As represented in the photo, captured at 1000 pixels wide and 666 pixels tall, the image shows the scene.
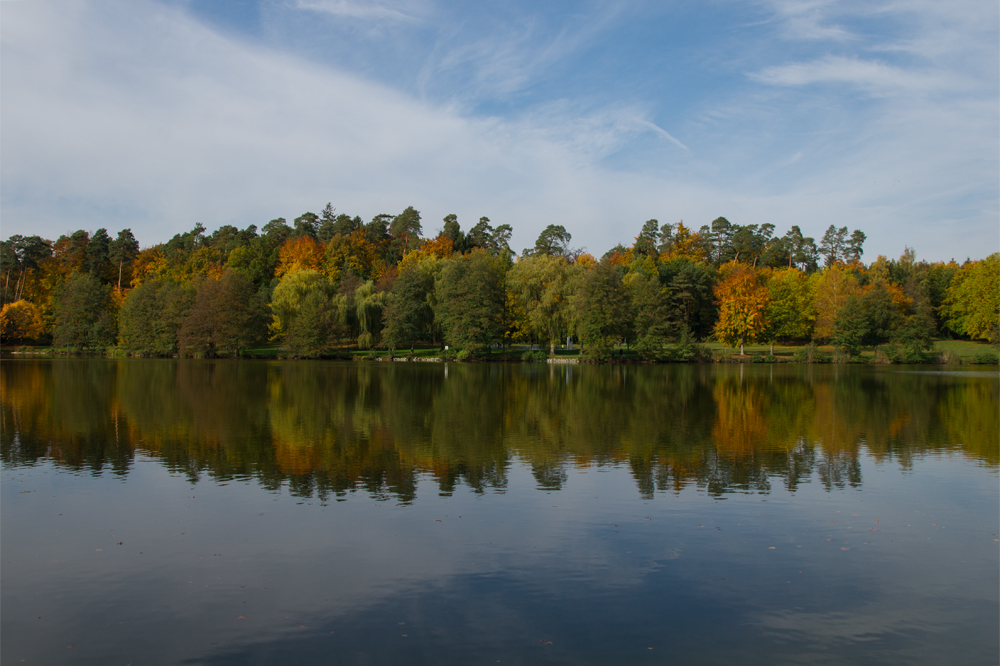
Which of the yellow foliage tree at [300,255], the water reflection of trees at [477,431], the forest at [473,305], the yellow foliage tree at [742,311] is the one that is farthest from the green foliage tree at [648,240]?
the water reflection of trees at [477,431]

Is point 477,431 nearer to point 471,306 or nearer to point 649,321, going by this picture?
point 471,306

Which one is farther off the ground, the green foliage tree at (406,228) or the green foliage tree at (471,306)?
the green foliage tree at (406,228)

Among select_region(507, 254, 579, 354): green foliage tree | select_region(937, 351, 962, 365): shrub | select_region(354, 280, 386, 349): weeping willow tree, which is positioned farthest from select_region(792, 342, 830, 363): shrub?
select_region(354, 280, 386, 349): weeping willow tree

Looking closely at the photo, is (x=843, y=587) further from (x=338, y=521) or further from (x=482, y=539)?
(x=338, y=521)

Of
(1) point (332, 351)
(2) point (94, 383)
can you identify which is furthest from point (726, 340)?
(2) point (94, 383)

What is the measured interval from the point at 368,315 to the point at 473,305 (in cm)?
1073

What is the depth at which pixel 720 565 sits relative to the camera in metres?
8.01

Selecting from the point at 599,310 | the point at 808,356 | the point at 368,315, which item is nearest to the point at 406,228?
the point at 368,315

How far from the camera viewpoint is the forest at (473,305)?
62.6 m

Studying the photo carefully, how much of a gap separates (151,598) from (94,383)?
1215 inches

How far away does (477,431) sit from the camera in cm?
1852

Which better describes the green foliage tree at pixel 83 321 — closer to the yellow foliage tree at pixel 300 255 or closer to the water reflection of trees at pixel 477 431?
the yellow foliage tree at pixel 300 255

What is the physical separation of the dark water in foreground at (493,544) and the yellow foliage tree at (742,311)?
47476 millimetres

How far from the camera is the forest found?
62562mm
